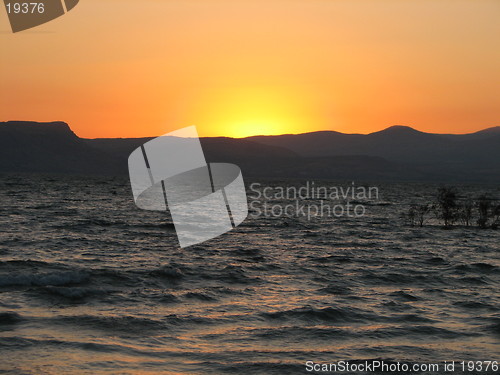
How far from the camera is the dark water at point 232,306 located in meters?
12.0

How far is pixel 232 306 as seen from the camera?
1631cm

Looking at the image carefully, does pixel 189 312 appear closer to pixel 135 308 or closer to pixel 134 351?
pixel 135 308

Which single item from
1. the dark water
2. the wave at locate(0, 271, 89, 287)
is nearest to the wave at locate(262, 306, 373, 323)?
the dark water

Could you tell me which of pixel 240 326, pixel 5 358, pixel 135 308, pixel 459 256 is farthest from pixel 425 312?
pixel 459 256

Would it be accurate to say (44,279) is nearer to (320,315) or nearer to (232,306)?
(232,306)

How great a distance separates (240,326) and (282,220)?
37006 millimetres

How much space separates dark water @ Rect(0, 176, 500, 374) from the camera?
39.3 ft

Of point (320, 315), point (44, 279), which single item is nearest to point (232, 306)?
point (320, 315)

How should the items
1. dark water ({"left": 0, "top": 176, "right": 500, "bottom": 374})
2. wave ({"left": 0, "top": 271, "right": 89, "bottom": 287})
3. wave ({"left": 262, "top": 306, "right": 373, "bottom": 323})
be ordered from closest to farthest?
dark water ({"left": 0, "top": 176, "right": 500, "bottom": 374}) → wave ({"left": 262, "top": 306, "right": 373, "bottom": 323}) → wave ({"left": 0, "top": 271, "right": 89, "bottom": 287})

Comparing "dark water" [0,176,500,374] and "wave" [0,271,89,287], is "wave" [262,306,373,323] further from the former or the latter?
"wave" [0,271,89,287]

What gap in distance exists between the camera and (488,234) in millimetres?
41531

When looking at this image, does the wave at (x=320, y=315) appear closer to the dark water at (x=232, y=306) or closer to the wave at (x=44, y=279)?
the dark water at (x=232, y=306)

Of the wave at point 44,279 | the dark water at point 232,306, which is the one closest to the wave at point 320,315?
the dark water at point 232,306

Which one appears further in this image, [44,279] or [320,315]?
[44,279]
